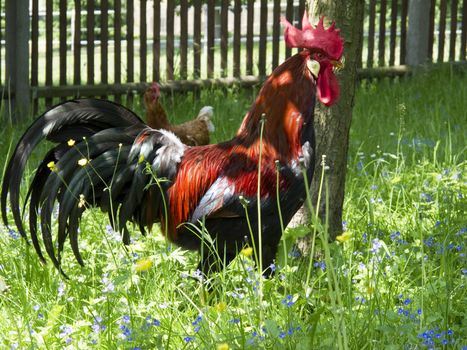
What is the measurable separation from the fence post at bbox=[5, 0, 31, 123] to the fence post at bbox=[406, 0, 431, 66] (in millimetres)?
4958

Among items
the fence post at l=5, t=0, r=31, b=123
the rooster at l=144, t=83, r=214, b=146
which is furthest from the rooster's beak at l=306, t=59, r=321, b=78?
the fence post at l=5, t=0, r=31, b=123

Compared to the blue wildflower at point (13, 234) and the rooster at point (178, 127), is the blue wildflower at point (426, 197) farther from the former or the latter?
the blue wildflower at point (13, 234)

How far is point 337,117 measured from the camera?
4715 millimetres

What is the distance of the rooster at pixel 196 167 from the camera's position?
4.04 meters

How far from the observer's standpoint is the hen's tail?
13.4ft

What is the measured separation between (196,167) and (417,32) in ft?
23.9

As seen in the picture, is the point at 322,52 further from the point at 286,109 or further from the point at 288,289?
the point at 288,289

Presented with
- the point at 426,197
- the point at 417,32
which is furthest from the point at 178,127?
A: the point at 417,32

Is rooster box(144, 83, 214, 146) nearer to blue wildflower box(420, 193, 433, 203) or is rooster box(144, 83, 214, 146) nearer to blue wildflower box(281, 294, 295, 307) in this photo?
blue wildflower box(420, 193, 433, 203)

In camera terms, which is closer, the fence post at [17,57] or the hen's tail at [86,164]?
the hen's tail at [86,164]

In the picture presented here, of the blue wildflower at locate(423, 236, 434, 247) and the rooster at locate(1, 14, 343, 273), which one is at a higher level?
the rooster at locate(1, 14, 343, 273)

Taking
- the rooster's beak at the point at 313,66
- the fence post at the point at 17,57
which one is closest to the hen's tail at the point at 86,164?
the rooster's beak at the point at 313,66

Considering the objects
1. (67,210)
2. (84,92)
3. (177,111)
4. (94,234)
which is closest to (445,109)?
(177,111)

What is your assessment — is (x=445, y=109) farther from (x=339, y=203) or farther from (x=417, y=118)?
(x=339, y=203)
